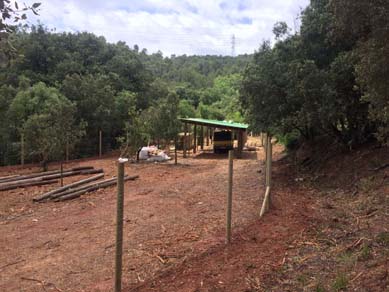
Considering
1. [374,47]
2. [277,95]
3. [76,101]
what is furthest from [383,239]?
[76,101]

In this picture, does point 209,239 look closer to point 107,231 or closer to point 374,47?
point 107,231

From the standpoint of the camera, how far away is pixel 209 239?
6438 millimetres

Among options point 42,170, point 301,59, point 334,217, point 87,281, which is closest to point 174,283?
point 87,281

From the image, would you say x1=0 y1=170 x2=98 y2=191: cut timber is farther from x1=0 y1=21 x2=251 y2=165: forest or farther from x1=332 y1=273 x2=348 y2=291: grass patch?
x1=332 y1=273 x2=348 y2=291: grass patch

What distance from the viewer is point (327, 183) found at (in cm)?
1183

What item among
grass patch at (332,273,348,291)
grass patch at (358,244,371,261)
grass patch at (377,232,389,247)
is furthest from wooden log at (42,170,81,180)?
grass patch at (332,273,348,291)

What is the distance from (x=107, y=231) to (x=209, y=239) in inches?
82.4

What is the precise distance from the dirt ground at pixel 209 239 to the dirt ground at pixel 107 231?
2cm

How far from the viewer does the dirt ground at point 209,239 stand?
4.71 m

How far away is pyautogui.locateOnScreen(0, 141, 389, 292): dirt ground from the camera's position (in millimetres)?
4711

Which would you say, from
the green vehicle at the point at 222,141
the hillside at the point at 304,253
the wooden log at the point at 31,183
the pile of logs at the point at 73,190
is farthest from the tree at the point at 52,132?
the green vehicle at the point at 222,141

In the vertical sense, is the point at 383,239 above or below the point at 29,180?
above

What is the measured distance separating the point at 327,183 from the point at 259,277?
7805 mm

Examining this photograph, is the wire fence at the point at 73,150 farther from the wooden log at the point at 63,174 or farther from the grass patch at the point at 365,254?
the grass patch at the point at 365,254
